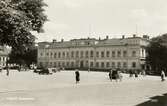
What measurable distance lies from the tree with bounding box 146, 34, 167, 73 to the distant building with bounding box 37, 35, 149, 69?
890 inches

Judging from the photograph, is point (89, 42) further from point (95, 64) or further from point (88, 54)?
point (95, 64)

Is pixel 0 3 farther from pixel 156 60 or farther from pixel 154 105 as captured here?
pixel 156 60

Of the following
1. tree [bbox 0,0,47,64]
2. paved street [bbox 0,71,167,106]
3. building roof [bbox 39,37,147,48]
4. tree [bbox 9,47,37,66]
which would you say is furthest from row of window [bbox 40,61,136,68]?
paved street [bbox 0,71,167,106]

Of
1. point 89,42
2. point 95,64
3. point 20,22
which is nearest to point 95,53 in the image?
point 95,64

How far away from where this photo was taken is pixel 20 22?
24.8 m

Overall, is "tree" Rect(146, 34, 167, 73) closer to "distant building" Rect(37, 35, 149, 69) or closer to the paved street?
"distant building" Rect(37, 35, 149, 69)

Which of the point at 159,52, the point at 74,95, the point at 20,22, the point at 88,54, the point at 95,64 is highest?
the point at 88,54

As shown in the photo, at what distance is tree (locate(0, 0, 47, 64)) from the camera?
22.3 m

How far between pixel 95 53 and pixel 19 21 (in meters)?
100

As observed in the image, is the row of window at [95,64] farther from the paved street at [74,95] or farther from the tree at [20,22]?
the paved street at [74,95]

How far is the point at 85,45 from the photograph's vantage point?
415ft

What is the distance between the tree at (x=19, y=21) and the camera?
22.3 meters

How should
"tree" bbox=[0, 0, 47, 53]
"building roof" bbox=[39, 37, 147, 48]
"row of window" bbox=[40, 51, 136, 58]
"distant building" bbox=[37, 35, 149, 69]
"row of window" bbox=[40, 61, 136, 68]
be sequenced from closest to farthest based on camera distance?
"tree" bbox=[0, 0, 47, 53] < "distant building" bbox=[37, 35, 149, 69] < "row of window" bbox=[40, 61, 136, 68] < "row of window" bbox=[40, 51, 136, 58] < "building roof" bbox=[39, 37, 147, 48]

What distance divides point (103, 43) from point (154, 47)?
37.4 meters
